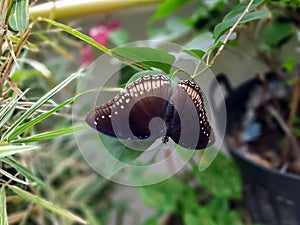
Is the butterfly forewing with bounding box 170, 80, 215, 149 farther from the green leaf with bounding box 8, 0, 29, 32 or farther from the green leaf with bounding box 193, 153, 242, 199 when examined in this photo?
the green leaf with bounding box 193, 153, 242, 199

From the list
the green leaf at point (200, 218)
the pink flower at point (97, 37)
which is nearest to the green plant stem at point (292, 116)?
the green leaf at point (200, 218)

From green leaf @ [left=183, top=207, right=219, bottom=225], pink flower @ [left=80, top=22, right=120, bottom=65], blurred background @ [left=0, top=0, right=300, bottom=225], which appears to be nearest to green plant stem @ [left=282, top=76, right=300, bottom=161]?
blurred background @ [left=0, top=0, right=300, bottom=225]

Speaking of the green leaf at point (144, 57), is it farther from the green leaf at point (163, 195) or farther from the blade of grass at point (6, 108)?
the green leaf at point (163, 195)

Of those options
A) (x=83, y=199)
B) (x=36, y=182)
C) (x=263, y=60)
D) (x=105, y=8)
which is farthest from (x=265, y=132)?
(x=36, y=182)

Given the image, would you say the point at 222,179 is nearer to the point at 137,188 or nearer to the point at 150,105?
the point at 137,188

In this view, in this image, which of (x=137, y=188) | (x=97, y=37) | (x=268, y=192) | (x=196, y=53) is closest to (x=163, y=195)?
(x=137, y=188)

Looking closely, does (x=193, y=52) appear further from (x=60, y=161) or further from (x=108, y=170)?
(x=60, y=161)
